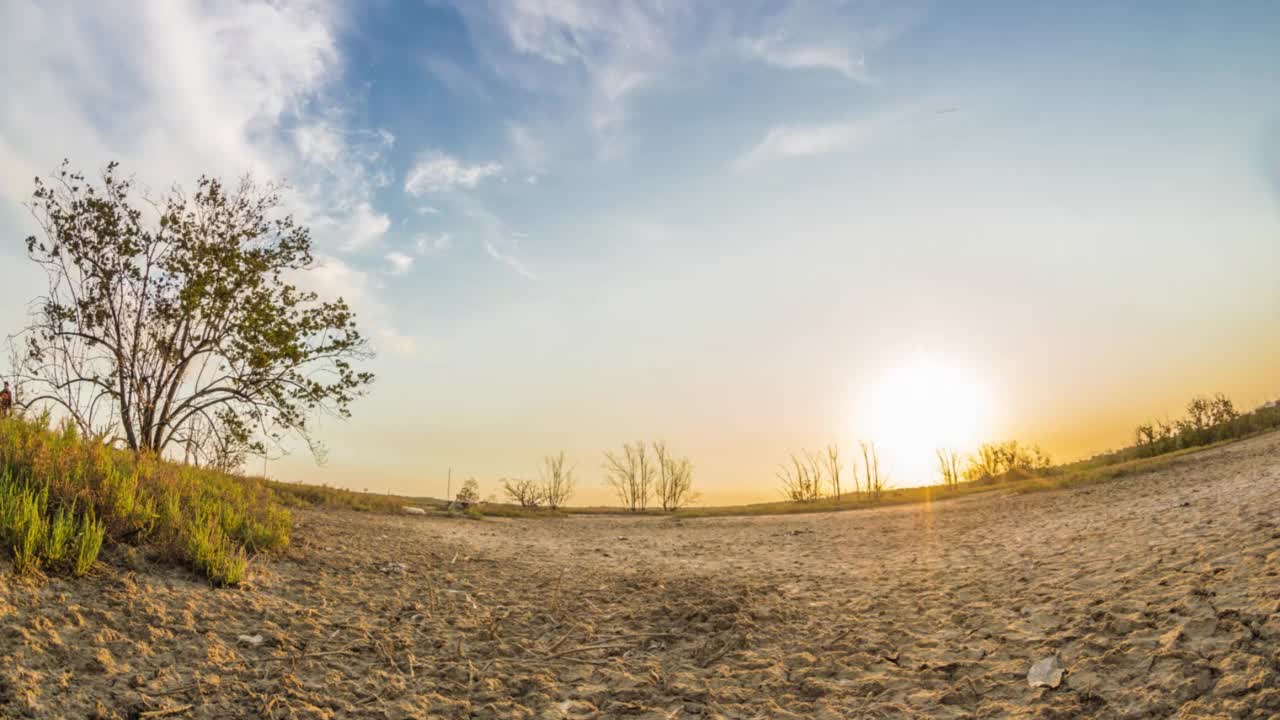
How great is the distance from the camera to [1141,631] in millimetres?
3891

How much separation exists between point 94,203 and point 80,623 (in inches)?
595

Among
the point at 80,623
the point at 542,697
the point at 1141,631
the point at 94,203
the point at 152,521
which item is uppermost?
the point at 94,203

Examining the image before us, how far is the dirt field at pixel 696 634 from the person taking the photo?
3.55 meters

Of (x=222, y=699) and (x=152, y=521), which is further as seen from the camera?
(x=152, y=521)

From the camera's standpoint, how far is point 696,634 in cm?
512

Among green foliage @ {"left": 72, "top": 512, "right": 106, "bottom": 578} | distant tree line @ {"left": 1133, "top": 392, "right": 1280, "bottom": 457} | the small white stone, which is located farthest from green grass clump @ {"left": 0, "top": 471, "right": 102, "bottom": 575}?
distant tree line @ {"left": 1133, "top": 392, "right": 1280, "bottom": 457}

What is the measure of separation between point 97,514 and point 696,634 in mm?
5463

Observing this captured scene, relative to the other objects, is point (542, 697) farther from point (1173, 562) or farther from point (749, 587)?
point (1173, 562)

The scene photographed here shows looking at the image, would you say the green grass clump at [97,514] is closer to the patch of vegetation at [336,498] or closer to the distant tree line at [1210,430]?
the patch of vegetation at [336,498]

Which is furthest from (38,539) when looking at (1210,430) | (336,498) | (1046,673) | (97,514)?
(1210,430)

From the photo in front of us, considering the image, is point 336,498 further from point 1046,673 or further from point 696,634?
point 1046,673

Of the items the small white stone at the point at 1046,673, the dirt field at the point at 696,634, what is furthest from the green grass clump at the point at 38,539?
the small white stone at the point at 1046,673

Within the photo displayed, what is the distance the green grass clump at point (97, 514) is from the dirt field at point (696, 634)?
250 mm

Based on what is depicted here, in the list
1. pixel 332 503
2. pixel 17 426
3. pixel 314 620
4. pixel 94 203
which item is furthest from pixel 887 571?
pixel 94 203
